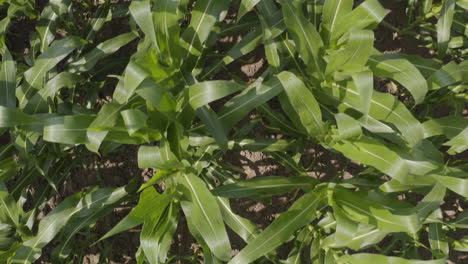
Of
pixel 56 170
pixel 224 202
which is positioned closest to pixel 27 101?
pixel 56 170

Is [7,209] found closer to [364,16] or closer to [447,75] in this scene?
[364,16]

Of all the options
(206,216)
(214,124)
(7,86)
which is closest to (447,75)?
(214,124)

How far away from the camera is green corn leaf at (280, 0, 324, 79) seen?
115 cm

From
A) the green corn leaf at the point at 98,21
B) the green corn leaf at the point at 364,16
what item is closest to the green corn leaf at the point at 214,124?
the green corn leaf at the point at 364,16

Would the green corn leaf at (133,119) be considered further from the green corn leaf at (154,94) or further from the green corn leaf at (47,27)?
the green corn leaf at (47,27)

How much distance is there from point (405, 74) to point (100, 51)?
3.44ft

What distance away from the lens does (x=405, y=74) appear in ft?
3.69

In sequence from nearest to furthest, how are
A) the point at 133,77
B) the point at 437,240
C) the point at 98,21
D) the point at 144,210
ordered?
the point at 133,77 → the point at 144,210 → the point at 437,240 → the point at 98,21

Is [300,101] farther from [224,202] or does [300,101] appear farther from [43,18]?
[43,18]

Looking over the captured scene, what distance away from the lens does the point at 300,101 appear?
112 centimetres

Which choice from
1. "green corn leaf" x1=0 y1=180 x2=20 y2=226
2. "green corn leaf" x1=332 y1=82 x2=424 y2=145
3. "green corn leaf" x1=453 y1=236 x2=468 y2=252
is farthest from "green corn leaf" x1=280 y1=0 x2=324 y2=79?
"green corn leaf" x1=0 y1=180 x2=20 y2=226

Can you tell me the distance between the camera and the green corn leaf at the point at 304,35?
3.78ft

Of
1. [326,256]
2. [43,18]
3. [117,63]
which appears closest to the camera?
[326,256]

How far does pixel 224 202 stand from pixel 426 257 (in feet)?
3.23
